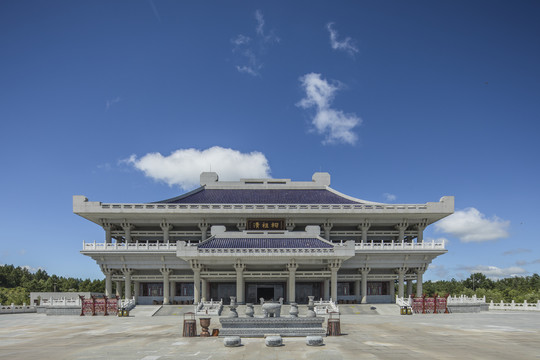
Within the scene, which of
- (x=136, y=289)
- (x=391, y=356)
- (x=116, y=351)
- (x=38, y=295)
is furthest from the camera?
(x=38, y=295)

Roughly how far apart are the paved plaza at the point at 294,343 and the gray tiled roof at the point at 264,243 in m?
13.7

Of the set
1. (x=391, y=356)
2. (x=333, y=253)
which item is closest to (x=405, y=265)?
(x=333, y=253)

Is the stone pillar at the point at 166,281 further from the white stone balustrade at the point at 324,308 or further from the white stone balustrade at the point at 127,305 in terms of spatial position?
the white stone balustrade at the point at 324,308

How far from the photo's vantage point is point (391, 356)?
66.3 feet

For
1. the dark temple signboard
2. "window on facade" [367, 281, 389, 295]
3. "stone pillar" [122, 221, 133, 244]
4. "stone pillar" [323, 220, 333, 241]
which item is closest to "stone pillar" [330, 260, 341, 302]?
"stone pillar" [323, 220, 333, 241]

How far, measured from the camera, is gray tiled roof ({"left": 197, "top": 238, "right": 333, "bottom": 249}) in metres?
47.6

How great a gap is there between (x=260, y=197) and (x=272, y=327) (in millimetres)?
34825

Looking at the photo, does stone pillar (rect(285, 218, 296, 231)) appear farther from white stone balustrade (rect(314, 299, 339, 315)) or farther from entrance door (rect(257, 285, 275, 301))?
white stone balustrade (rect(314, 299, 339, 315))

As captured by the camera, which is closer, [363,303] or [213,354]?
[213,354]

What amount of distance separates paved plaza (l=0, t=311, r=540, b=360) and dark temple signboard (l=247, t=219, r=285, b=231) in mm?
20962

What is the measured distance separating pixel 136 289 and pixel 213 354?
38136mm

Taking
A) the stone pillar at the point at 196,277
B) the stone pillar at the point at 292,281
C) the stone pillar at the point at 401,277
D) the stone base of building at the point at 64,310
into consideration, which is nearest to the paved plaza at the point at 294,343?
the stone base of building at the point at 64,310

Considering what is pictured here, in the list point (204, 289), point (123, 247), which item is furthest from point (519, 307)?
point (123, 247)

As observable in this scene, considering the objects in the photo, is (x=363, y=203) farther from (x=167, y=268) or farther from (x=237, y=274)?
(x=167, y=268)
